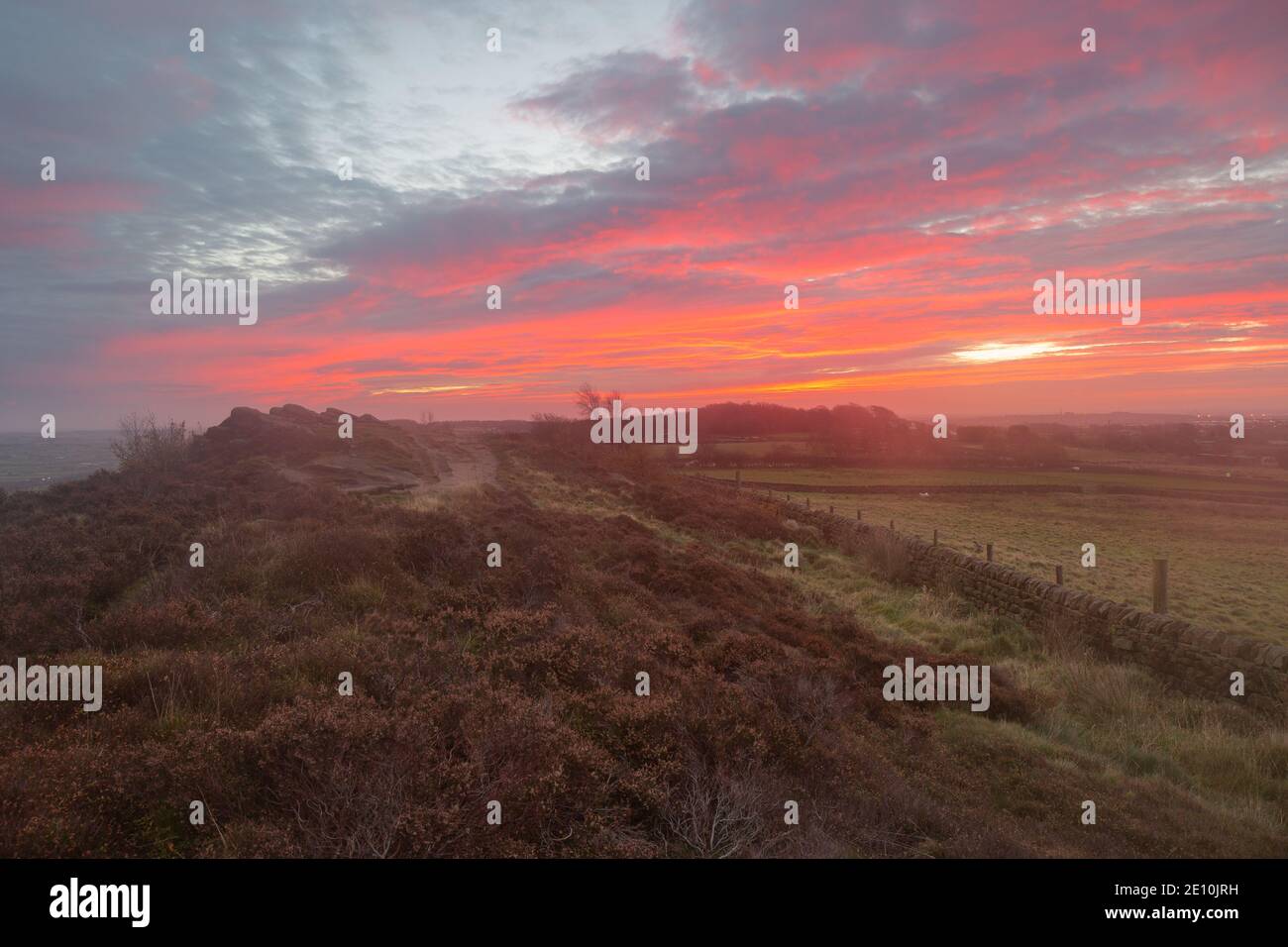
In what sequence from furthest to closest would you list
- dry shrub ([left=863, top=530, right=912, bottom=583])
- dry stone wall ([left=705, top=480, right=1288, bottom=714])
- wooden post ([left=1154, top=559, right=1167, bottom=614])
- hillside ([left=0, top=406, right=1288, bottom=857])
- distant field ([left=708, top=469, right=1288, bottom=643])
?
dry shrub ([left=863, top=530, right=912, bottom=583]), distant field ([left=708, top=469, right=1288, bottom=643]), wooden post ([left=1154, top=559, right=1167, bottom=614]), dry stone wall ([left=705, top=480, right=1288, bottom=714]), hillside ([left=0, top=406, right=1288, bottom=857])

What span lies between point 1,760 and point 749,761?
537 cm

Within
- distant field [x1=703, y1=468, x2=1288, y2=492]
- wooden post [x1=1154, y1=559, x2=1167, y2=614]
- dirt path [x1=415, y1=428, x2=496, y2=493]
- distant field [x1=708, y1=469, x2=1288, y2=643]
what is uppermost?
dirt path [x1=415, y1=428, x2=496, y2=493]

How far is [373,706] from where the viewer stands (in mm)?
Answer: 5195

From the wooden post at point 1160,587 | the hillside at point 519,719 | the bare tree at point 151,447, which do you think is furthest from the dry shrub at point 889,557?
the bare tree at point 151,447

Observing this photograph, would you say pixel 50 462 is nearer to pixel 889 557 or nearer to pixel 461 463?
pixel 461 463

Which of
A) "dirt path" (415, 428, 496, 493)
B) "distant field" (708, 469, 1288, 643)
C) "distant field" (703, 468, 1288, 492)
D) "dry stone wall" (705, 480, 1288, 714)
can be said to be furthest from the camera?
"distant field" (703, 468, 1288, 492)

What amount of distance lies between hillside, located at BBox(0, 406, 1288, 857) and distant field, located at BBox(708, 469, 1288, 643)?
12.0 meters

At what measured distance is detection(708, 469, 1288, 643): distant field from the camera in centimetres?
2170

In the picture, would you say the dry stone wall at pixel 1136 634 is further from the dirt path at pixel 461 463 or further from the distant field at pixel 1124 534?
the dirt path at pixel 461 463

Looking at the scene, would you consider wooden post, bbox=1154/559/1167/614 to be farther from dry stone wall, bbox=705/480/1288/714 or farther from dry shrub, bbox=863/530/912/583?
dry shrub, bbox=863/530/912/583

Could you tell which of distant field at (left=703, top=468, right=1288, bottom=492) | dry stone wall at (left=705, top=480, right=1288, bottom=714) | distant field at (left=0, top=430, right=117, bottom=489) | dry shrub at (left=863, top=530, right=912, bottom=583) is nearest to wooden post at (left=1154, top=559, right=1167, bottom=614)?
dry stone wall at (left=705, top=480, right=1288, bottom=714)
